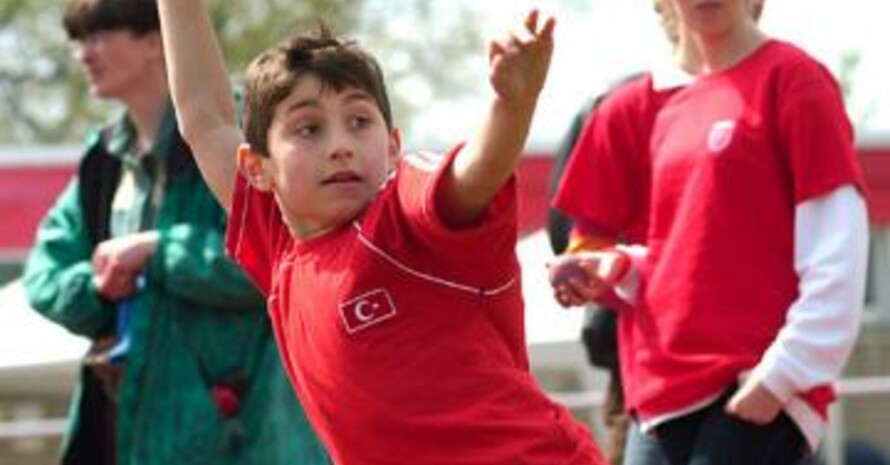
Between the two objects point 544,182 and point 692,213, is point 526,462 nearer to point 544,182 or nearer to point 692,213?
point 692,213

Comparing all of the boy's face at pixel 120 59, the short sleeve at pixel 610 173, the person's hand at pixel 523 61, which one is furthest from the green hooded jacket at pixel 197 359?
the person's hand at pixel 523 61

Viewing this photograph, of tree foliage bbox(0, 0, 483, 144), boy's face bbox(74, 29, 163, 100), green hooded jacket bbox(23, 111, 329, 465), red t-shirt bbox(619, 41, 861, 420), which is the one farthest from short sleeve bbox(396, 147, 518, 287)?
tree foliage bbox(0, 0, 483, 144)

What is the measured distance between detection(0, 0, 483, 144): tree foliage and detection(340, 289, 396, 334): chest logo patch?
31.5 m

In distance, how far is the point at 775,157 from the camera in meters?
5.29

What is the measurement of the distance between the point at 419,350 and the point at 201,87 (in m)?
0.90

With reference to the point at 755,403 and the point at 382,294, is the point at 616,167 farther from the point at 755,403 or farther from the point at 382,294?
the point at 382,294

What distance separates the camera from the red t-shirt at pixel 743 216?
523 cm

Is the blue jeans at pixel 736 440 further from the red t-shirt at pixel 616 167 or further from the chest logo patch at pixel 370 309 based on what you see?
the chest logo patch at pixel 370 309

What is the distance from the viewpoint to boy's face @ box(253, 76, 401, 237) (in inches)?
167

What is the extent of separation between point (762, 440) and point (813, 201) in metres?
0.51

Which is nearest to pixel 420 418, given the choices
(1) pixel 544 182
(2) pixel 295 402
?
(2) pixel 295 402

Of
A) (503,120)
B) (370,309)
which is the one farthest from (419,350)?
(503,120)

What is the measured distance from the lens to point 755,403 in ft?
16.8

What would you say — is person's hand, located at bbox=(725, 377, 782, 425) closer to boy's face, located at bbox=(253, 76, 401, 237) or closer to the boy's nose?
boy's face, located at bbox=(253, 76, 401, 237)
